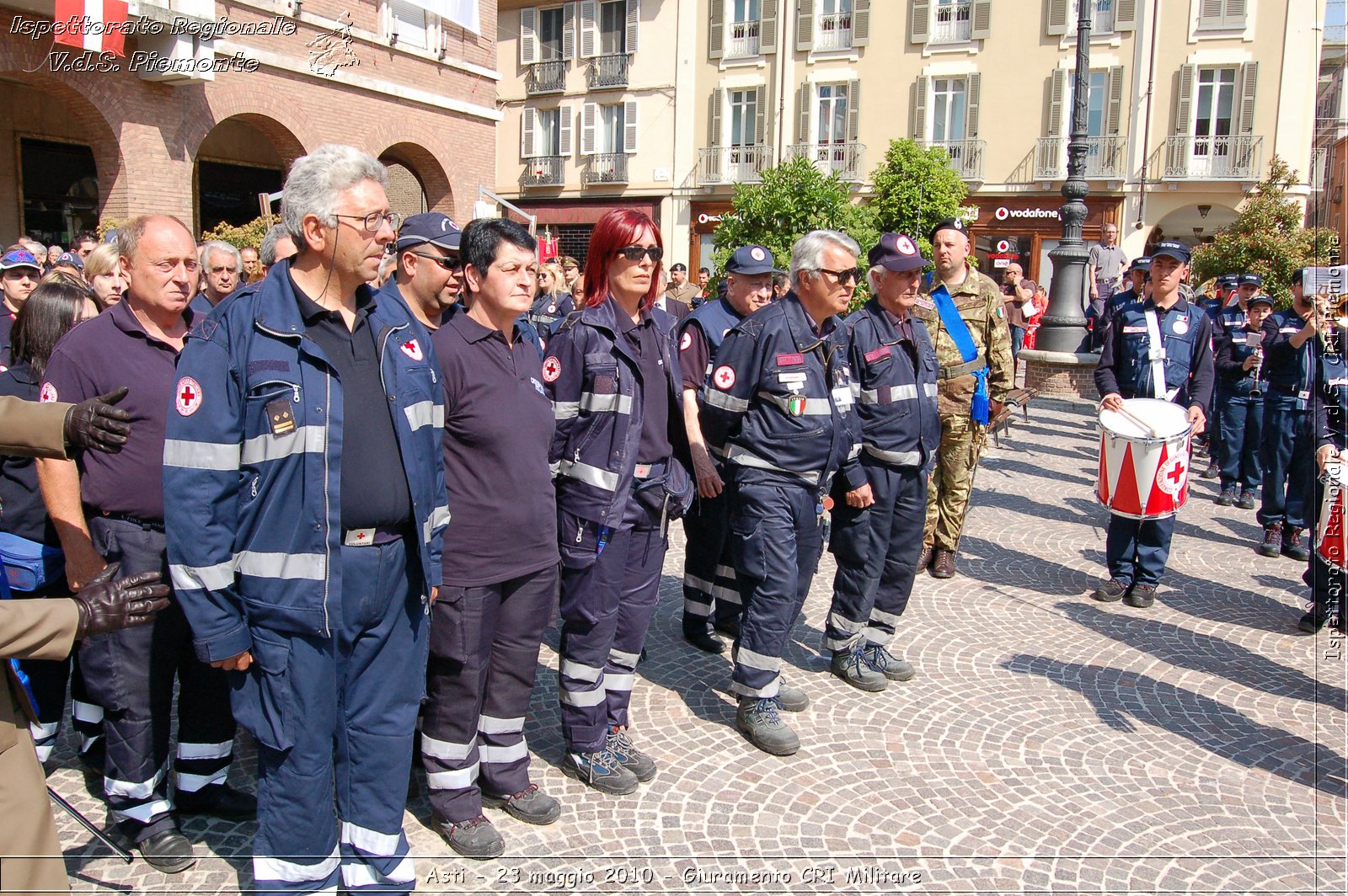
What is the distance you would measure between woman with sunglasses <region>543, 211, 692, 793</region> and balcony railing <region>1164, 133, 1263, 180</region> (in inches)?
1098

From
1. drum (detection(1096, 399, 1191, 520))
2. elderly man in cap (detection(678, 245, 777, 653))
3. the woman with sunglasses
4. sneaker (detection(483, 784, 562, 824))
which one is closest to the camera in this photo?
sneaker (detection(483, 784, 562, 824))

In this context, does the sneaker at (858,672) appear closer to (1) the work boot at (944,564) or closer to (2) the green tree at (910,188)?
(1) the work boot at (944,564)

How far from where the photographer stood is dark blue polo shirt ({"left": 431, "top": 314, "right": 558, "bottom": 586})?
3.26 m

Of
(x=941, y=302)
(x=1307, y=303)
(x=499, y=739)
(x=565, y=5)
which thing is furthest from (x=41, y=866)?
(x=565, y=5)

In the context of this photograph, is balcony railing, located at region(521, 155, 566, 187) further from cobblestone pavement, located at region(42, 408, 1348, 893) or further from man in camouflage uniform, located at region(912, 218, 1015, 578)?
cobblestone pavement, located at region(42, 408, 1348, 893)

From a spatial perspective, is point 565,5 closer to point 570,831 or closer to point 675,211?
point 675,211

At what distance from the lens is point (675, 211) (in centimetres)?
3309

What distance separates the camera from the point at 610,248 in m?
3.91

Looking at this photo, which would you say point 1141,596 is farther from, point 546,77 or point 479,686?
point 546,77

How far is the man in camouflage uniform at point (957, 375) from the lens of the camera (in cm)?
645

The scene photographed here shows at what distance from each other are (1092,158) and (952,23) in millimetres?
6041

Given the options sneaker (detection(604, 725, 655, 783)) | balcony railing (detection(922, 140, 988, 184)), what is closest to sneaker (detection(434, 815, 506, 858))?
sneaker (detection(604, 725, 655, 783))

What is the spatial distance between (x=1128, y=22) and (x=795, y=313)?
28491mm

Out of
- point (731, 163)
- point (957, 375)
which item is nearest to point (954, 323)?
point (957, 375)
